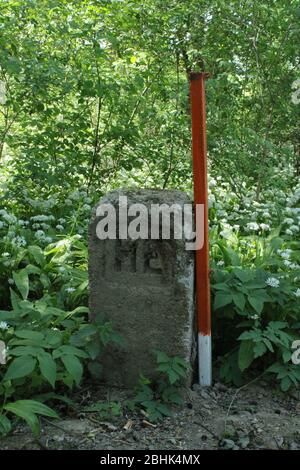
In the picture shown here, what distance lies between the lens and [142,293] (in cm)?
346

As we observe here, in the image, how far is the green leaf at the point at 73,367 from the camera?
3068 millimetres

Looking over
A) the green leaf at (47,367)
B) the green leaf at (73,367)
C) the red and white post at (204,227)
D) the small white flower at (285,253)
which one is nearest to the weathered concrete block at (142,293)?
the red and white post at (204,227)

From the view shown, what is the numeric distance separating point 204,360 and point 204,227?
86 centimetres

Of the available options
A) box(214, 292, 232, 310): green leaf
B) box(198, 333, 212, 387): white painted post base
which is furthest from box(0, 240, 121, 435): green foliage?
box(214, 292, 232, 310): green leaf

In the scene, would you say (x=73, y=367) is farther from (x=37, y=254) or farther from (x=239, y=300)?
(x=37, y=254)

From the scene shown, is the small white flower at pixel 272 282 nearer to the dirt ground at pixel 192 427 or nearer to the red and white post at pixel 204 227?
the red and white post at pixel 204 227

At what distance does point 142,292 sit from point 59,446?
3.17ft

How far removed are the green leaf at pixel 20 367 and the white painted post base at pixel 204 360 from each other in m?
1.09

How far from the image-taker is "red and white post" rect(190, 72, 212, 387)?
10.9ft

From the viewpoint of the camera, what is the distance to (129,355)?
3555mm

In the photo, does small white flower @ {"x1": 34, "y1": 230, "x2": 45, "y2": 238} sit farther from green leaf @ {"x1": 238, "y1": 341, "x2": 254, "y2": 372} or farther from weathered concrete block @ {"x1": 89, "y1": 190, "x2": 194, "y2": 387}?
green leaf @ {"x1": 238, "y1": 341, "x2": 254, "y2": 372}

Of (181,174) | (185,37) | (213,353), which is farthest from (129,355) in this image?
(185,37)

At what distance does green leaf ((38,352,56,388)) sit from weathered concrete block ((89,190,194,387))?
561 mm

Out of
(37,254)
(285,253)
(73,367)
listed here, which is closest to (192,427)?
(73,367)
